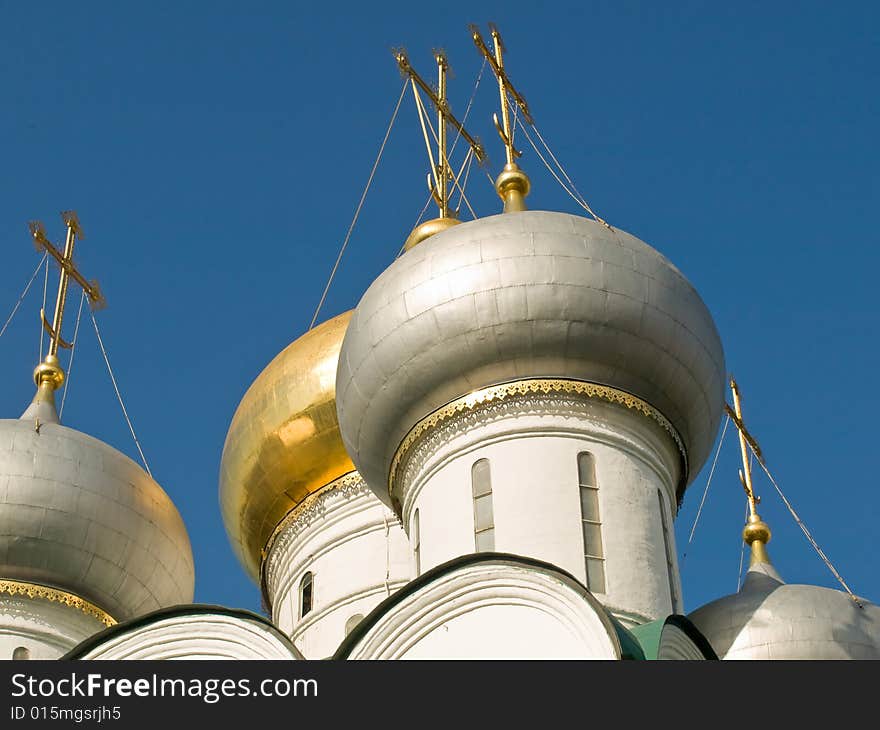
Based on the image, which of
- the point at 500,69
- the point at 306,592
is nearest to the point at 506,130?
the point at 500,69

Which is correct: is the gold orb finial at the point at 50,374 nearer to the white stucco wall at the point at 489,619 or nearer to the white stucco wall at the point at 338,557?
the white stucco wall at the point at 338,557

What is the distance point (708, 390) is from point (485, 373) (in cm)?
142

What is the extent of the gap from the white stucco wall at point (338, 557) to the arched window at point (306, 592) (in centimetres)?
3

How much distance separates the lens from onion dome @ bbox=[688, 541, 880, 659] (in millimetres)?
11531

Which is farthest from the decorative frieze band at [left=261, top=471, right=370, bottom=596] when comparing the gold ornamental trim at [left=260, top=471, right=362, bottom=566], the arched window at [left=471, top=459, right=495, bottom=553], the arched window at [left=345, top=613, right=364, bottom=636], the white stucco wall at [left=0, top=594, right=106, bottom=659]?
the arched window at [left=471, top=459, right=495, bottom=553]

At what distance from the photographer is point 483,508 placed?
1095cm

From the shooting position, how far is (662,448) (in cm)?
1144

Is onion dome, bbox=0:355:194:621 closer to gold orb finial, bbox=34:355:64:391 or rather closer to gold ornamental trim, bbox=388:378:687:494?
gold orb finial, bbox=34:355:64:391

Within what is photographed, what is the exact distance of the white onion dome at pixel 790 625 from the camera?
11531mm

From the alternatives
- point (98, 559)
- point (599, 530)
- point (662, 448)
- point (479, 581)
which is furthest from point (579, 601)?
point (98, 559)

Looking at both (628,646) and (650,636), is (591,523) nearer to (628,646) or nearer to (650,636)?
(650,636)

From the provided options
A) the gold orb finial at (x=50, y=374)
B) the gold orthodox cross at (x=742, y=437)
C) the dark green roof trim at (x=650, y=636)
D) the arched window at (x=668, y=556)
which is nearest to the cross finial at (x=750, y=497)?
the gold orthodox cross at (x=742, y=437)
